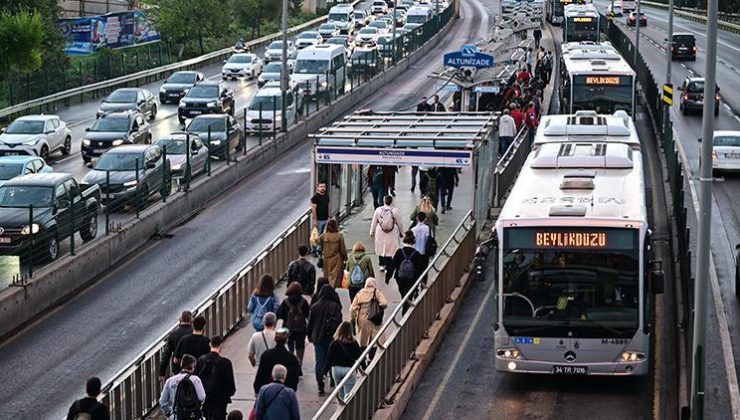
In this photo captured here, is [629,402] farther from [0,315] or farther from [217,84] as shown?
[217,84]

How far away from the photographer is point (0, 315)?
25797 mm

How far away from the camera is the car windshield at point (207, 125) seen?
4369 centimetres

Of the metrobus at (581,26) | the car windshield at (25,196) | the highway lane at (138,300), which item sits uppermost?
the metrobus at (581,26)

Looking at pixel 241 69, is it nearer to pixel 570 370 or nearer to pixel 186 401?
pixel 570 370

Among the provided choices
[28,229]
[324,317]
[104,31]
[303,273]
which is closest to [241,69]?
[104,31]

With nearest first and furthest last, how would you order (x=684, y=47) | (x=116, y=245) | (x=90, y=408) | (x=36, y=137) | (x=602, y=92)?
(x=90, y=408), (x=116, y=245), (x=36, y=137), (x=602, y=92), (x=684, y=47)

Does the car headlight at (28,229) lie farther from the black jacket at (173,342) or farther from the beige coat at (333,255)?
the black jacket at (173,342)

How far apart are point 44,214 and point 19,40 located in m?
25.5

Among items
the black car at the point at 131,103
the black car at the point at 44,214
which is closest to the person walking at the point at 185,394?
the black car at the point at 44,214

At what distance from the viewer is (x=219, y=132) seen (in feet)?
143

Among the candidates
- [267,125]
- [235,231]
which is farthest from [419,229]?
[267,125]

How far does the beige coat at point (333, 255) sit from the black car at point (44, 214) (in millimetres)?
6642

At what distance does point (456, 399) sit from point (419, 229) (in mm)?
4943

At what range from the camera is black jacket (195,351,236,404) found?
54.2 feet
